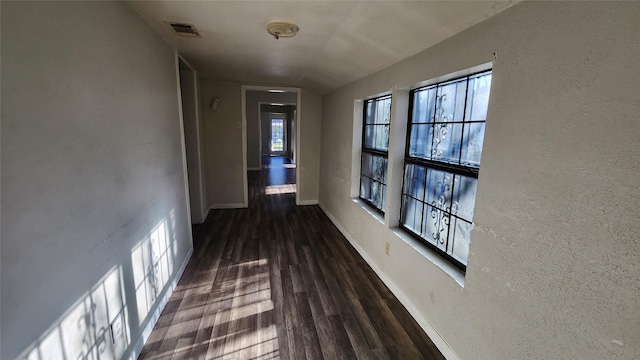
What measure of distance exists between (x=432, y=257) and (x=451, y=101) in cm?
113

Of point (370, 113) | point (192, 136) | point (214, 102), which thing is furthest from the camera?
point (214, 102)

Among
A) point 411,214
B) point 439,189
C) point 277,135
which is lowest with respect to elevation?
point 411,214

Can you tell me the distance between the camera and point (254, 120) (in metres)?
9.28

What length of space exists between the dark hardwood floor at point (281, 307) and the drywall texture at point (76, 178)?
0.36 meters

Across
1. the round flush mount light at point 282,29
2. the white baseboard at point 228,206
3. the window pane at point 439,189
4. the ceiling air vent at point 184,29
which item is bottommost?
the white baseboard at point 228,206

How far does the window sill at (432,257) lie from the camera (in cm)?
171

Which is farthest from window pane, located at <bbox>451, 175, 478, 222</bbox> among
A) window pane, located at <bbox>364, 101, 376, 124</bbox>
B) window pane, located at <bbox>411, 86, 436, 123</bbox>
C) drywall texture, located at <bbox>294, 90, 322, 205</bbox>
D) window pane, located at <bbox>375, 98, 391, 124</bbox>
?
drywall texture, located at <bbox>294, 90, 322, 205</bbox>

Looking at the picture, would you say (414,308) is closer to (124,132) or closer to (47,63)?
(124,132)

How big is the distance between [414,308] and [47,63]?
2541mm

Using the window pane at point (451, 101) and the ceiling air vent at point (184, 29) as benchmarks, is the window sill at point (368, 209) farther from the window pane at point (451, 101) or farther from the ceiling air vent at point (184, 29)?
the ceiling air vent at point (184, 29)

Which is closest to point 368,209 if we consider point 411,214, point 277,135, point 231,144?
point 411,214

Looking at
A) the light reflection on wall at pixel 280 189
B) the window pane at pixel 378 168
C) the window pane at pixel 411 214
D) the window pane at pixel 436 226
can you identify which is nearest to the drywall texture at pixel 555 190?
the window pane at pixel 436 226

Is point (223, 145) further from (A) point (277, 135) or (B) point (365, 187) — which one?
(A) point (277, 135)

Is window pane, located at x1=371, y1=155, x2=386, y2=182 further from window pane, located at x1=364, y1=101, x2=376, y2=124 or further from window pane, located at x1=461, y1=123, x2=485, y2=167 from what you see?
window pane, located at x1=461, y1=123, x2=485, y2=167
